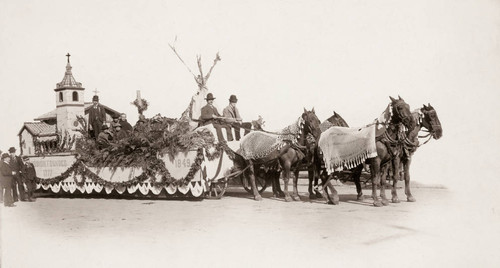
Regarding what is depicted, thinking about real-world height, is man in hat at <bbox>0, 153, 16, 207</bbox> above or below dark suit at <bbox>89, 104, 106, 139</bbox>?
below

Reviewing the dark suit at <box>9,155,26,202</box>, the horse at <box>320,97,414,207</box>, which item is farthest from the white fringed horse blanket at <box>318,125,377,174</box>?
the dark suit at <box>9,155,26,202</box>

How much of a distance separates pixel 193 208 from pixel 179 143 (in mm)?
2209

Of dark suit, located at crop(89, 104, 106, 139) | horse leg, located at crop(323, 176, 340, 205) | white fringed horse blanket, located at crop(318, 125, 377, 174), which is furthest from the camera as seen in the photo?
dark suit, located at crop(89, 104, 106, 139)

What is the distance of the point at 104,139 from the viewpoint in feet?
50.0

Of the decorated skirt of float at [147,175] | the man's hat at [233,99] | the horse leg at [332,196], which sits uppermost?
Result: the man's hat at [233,99]

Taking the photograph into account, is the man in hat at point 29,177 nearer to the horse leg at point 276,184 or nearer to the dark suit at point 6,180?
the dark suit at point 6,180

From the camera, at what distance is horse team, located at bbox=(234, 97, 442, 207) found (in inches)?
470

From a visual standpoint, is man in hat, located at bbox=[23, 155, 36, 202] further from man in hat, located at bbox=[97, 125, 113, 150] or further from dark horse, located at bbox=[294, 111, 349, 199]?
dark horse, located at bbox=[294, 111, 349, 199]

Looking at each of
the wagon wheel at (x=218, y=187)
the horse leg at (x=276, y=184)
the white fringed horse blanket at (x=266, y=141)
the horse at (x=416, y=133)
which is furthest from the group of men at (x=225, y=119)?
the horse at (x=416, y=133)

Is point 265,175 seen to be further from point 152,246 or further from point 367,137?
point 152,246

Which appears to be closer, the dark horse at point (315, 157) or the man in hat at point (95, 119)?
the dark horse at point (315, 157)

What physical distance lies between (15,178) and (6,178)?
21.3 inches

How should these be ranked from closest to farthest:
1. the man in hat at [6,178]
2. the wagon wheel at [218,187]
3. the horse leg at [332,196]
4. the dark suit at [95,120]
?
1. the horse leg at [332,196]
2. the man in hat at [6,178]
3. the wagon wheel at [218,187]
4. the dark suit at [95,120]

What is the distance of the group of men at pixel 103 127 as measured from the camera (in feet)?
49.8
